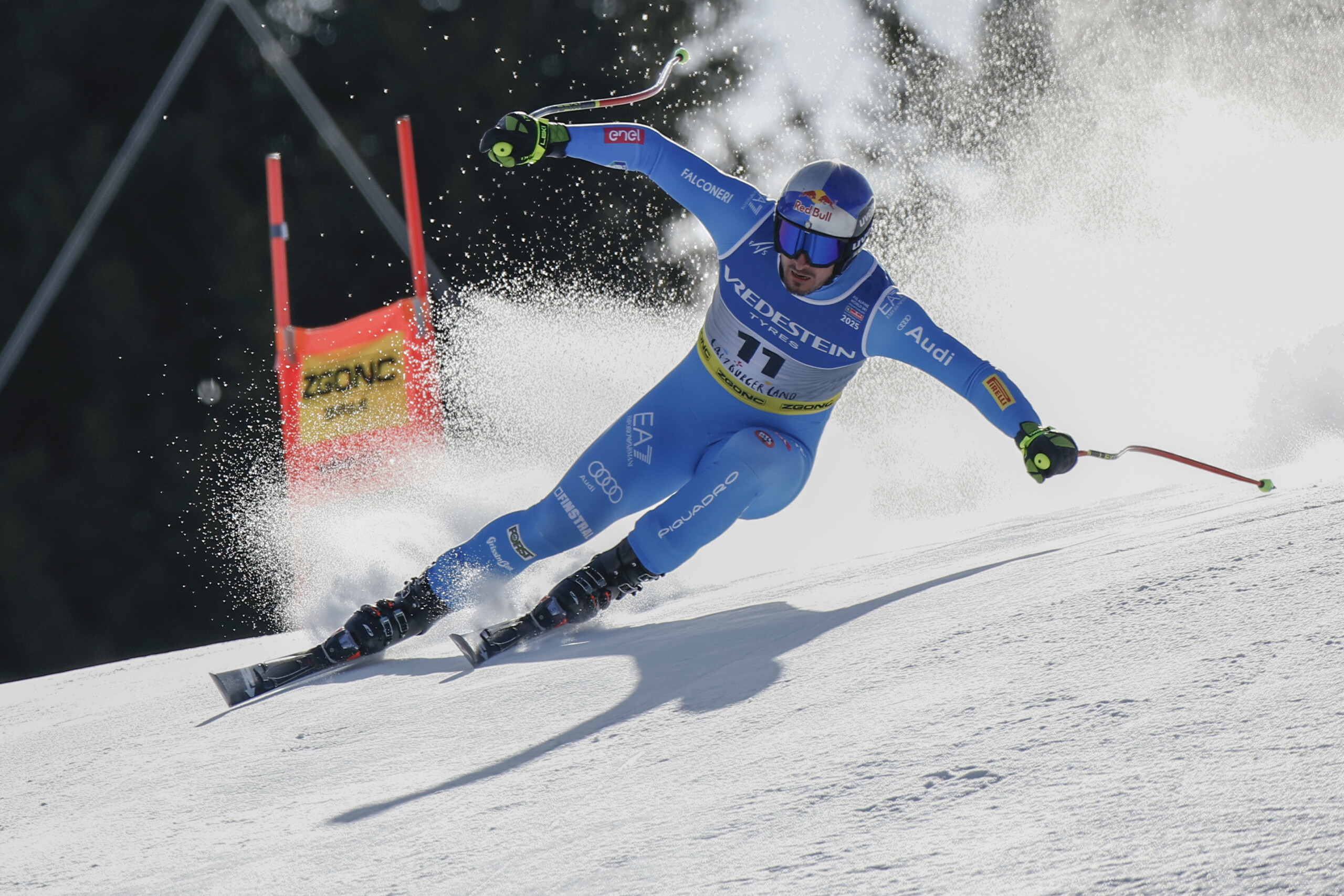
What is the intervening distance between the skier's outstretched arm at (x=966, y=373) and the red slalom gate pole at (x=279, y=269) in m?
4.11

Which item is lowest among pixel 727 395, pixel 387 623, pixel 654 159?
pixel 387 623

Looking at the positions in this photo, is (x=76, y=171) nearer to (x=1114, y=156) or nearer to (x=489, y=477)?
(x=489, y=477)

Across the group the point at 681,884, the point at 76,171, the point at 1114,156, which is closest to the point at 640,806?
the point at 681,884

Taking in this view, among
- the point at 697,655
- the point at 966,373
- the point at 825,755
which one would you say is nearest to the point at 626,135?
the point at 966,373

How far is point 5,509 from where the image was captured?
29.0ft

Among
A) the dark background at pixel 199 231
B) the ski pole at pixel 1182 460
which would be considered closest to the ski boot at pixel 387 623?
the ski pole at pixel 1182 460

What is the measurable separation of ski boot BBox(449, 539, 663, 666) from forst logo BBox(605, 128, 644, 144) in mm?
1270

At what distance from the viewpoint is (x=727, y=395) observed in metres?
3.33

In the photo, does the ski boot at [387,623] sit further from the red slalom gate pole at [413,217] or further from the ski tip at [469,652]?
the red slalom gate pole at [413,217]

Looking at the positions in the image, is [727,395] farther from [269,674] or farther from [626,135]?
[269,674]

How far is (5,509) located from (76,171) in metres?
2.88

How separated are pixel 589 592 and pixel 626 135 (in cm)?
144

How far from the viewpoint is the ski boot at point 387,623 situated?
3.12 metres

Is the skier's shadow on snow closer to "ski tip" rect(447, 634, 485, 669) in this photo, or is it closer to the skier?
"ski tip" rect(447, 634, 485, 669)
